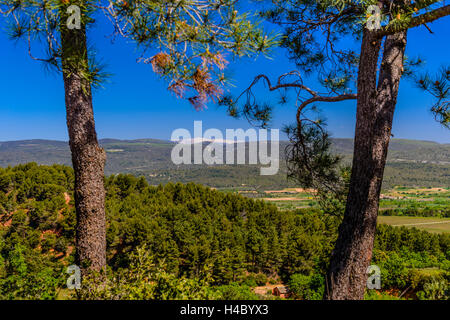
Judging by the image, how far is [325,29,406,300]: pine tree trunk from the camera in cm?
256

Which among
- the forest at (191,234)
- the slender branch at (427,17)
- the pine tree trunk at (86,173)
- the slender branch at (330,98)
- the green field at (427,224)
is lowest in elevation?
the green field at (427,224)

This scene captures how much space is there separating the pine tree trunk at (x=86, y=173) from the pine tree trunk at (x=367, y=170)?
230 centimetres

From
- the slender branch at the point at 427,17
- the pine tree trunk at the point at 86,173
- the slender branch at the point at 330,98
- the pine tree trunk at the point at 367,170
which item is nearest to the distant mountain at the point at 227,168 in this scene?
the slender branch at the point at 330,98

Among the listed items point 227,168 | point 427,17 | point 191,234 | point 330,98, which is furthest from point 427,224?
point 227,168

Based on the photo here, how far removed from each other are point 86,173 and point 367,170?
104 inches

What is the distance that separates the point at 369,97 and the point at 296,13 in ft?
6.02

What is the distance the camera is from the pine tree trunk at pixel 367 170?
2559mm

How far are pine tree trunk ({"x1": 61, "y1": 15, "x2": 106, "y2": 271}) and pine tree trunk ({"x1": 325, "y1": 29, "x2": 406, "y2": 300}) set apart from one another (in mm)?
2303

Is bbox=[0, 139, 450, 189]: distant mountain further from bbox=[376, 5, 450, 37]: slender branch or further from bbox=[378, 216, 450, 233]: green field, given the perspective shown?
bbox=[376, 5, 450, 37]: slender branch

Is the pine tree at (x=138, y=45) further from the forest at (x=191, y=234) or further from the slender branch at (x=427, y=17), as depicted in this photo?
the forest at (x=191, y=234)

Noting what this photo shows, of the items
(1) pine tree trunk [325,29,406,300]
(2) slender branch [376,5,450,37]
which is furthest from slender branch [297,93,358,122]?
(2) slender branch [376,5,450,37]
